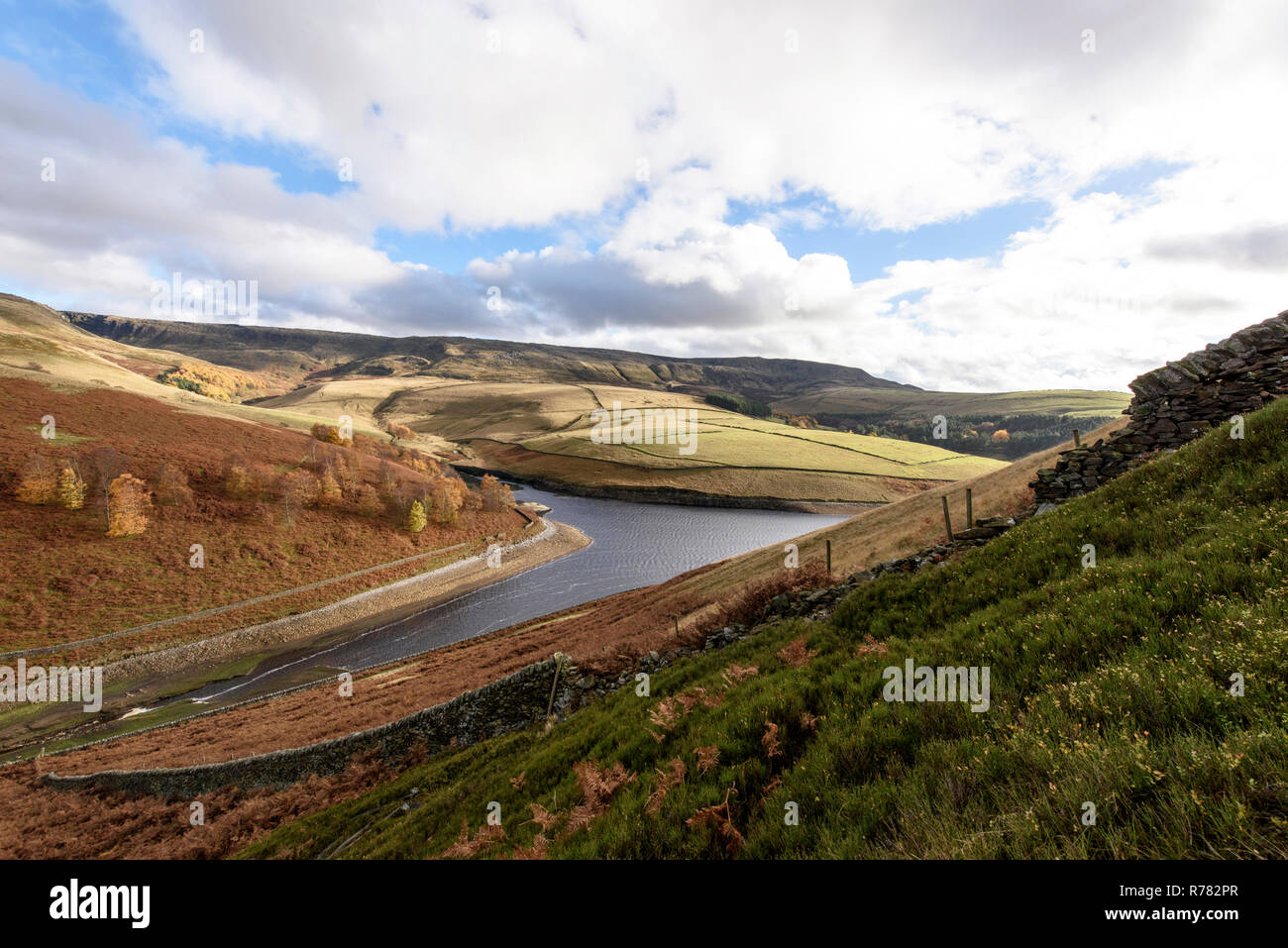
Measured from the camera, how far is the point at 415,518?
2650 inches


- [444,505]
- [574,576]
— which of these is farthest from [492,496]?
[574,576]

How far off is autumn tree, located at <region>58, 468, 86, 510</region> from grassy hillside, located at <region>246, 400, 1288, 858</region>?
61289 mm

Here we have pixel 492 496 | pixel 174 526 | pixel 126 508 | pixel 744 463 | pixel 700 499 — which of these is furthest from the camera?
pixel 744 463

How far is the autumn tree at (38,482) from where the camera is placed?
46500 mm

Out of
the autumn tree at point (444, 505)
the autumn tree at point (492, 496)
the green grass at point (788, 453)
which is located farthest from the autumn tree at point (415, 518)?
the green grass at point (788, 453)

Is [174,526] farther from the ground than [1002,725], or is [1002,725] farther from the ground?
[1002,725]

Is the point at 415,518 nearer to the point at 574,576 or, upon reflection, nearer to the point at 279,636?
the point at 279,636

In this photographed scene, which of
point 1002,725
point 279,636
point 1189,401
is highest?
point 1189,401

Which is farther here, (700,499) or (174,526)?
(700,499)

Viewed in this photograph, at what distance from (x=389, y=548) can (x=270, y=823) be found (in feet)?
168

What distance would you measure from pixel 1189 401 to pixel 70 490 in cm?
8359

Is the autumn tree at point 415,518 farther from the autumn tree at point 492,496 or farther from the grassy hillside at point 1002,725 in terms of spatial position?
the grassy hillside at point 1002,725

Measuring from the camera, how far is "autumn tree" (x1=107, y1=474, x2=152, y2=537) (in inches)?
1857
